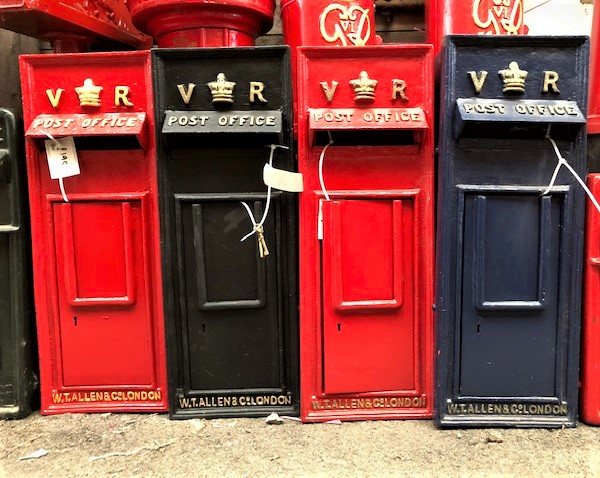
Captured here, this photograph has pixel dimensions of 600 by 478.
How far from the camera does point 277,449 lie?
1.92 metres

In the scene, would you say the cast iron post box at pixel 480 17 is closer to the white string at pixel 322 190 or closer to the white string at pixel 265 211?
the white string at pixel 322 190

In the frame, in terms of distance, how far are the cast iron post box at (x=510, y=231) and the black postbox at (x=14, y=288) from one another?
5.86 feet

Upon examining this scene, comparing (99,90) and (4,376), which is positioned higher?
(99,90)

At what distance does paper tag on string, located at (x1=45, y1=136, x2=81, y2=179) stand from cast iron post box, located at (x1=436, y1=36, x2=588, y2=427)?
1.52 m

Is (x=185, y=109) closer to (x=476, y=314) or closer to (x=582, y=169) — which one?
(x=476, y=314)

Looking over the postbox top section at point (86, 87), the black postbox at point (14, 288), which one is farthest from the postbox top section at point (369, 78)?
the black postbox at point (14, 288)

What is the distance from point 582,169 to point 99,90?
1.99m

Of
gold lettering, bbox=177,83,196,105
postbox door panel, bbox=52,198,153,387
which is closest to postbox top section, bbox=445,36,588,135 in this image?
gold lettering, bbox=177,83,196,105

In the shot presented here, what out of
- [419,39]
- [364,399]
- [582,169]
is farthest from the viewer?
[419,39]

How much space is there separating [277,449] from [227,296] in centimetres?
65

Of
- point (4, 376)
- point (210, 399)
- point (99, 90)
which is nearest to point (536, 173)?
point (210, 399)

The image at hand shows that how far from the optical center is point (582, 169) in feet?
6.47

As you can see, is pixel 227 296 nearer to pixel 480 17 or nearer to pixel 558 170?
pixel 558 170

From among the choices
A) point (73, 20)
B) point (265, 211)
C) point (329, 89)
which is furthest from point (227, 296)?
point (73, 20)
